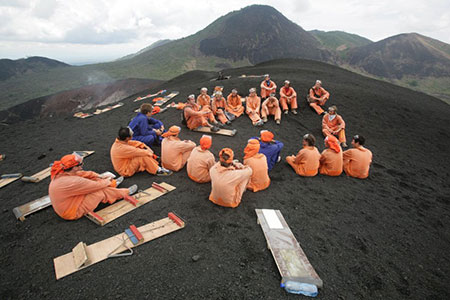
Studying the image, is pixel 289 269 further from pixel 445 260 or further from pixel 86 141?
pixel 86 141

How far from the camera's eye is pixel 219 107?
8.20m

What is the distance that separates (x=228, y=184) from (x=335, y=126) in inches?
218

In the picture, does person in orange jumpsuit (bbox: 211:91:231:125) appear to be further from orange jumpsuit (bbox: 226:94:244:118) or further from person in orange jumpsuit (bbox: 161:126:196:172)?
person in orange jumpsuit (bbox: 161:126:196:172)

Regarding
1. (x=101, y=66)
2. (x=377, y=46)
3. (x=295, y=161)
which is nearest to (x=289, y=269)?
(x=295, y=161)

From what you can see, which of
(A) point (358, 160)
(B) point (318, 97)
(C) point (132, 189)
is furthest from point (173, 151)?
(B) point (318, 97)

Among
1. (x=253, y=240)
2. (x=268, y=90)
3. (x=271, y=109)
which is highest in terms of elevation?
(x=268, y=90)

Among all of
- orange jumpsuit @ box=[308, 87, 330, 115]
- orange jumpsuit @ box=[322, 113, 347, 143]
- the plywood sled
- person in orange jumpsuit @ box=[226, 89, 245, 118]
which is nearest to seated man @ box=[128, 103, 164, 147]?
the plywood sled

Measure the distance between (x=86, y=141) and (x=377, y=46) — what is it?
64.6 meters

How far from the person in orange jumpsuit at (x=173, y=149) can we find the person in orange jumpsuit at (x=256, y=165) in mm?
1567

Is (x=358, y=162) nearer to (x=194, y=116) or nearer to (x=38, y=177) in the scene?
(x=194, y=116)

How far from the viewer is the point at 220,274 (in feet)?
7.95

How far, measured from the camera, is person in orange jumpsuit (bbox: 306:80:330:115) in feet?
28.2

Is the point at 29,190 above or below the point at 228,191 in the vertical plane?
below

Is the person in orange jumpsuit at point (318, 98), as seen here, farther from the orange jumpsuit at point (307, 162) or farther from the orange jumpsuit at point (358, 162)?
the orange jumpsuit at point (307, 162)
